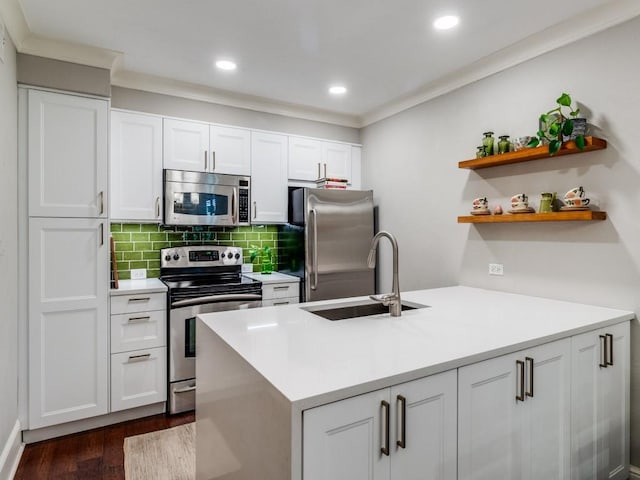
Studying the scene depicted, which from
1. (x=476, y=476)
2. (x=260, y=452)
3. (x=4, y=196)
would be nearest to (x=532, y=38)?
(x=476, y=476)

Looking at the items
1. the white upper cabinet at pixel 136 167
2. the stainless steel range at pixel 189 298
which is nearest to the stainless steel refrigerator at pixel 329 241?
the stainless steel range at pixel 189 298

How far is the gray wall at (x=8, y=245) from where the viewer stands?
212 cm

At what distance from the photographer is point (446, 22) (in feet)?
7.79

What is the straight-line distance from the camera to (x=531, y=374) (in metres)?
1.59

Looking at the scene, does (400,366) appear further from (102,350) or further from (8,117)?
(8,117)

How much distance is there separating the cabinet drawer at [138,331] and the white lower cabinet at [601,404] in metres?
2.61

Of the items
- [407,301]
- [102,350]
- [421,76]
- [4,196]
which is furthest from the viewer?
[421,76]

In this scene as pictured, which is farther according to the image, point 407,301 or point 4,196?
point 407,301

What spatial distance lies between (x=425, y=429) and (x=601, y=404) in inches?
48.8

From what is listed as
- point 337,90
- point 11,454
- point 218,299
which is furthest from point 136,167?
point 11,454

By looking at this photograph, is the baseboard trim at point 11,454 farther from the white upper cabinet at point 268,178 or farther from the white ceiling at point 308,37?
the white ceiling at point 308,37

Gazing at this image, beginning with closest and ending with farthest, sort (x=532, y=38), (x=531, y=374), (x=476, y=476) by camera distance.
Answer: (x=476, y=476) → (x=531, y=374) → (x=532, y=38)

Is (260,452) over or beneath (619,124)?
beneath

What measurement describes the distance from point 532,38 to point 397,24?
0.91m
